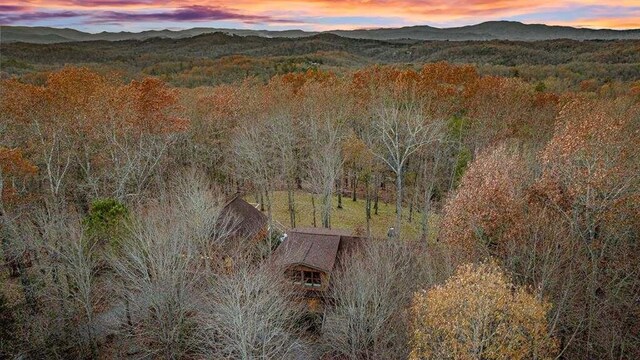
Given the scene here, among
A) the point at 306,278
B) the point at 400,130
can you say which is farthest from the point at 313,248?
the point at 400,130

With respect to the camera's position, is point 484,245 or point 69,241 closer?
point 484,245

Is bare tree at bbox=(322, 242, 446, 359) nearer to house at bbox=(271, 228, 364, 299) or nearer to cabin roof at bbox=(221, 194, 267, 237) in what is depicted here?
house at bbox=(271, 228, 364, 299)

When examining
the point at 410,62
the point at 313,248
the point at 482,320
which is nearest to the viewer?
the point at 482,320

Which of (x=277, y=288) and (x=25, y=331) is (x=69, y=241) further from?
(x=277, y=288)

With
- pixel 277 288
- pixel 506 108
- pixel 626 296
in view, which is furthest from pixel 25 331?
pixel 506 108

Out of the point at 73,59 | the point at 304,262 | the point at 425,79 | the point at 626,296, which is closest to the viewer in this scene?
the point at 626,296

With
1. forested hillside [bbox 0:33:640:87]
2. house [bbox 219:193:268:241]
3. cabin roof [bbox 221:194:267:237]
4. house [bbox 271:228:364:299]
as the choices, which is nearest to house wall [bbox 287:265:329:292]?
house [bbox 271:228:364:299]

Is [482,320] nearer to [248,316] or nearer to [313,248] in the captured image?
[248,316]
